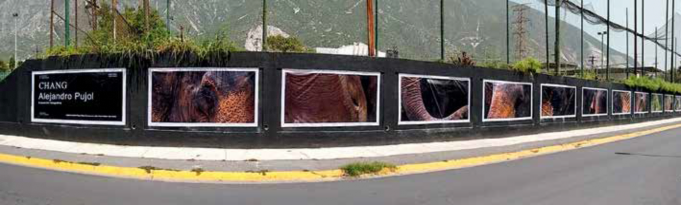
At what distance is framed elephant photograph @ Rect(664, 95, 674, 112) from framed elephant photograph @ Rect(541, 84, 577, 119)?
22.1 m

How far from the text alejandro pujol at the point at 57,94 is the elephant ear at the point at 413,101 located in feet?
27.4

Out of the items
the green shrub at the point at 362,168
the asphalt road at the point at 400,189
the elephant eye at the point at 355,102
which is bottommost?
the asphalt road at the point at 400,189

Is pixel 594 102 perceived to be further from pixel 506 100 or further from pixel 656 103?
pixel 656 103

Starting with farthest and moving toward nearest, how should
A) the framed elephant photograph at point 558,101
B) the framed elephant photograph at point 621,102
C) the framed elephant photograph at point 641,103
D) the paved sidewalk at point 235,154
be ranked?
the framed elephant photograph at point 641,103 < the framed elephant photograph at point 621,102 < the framed elephant photograph at point 558,101 < the paved sidewalk at point 235,154

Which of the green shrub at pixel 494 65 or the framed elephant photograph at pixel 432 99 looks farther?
the green shrub at pixel 494 65

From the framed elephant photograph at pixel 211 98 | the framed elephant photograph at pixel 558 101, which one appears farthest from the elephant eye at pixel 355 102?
the framed elephant photograph at pixel 558 101

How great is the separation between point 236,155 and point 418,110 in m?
5.74

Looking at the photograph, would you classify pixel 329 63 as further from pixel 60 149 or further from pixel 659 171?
pixel 659 171

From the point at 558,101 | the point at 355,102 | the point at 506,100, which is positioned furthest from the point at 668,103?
the point at 355,102

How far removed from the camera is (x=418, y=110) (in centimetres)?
1459

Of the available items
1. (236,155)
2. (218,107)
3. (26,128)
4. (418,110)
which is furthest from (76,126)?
(418,110)

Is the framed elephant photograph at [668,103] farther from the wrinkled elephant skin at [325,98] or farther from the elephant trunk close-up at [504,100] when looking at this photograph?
the wrinkled elephant skin at [325,98]

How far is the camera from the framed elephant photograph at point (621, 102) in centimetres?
2766

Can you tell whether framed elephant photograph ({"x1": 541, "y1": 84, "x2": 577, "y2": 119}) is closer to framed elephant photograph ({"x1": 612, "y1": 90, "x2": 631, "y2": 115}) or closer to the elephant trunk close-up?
the elephant trunk close-up
